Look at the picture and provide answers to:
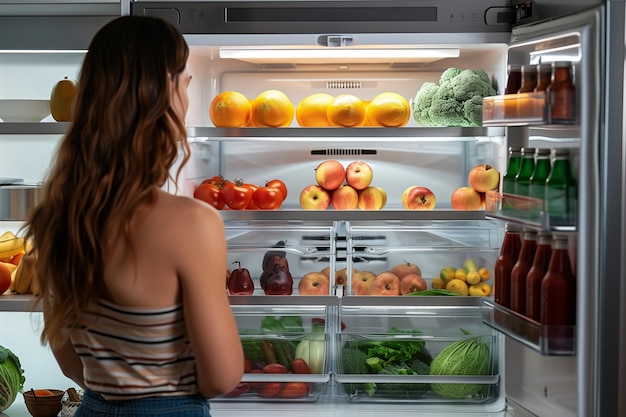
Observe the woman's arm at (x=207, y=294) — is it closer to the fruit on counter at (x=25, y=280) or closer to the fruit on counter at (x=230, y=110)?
the fruit on counter at (x=230, y=110)

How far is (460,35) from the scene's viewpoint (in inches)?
105

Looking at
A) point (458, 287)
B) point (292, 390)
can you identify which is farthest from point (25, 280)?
point (458, 287)

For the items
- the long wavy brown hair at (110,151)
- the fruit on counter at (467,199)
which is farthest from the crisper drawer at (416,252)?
the long wavy brown hair at (110,151)

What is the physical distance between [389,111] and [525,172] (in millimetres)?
608

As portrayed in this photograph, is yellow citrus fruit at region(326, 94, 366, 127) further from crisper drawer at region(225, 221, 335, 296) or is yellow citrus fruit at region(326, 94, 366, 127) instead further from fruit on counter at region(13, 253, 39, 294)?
fruit on counter at region(13, 253, 39, 294)

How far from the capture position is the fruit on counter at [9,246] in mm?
2984

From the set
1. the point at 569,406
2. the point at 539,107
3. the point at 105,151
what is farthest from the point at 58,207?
the point at 569,406

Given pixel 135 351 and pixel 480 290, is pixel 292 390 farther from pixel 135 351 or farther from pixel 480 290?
pixel 135 351

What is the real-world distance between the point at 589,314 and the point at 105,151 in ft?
4.25

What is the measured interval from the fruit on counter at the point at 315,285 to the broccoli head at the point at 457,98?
0.63m

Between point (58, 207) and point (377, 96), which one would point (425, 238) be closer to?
point (377, 96)

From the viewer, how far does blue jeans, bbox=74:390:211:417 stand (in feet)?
5.04

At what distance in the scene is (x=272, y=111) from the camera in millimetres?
2826

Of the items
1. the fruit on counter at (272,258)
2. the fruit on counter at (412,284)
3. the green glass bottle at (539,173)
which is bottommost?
the fruit on counter at (412,284)
